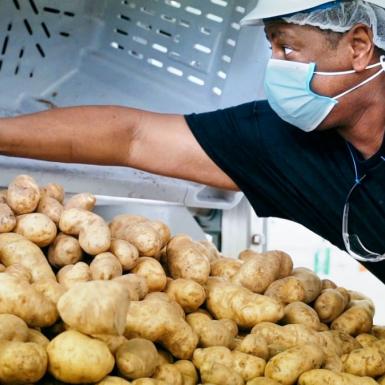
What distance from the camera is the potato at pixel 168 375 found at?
1147 millimetres

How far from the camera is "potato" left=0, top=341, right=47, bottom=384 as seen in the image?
0.99 m

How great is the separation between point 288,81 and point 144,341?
62cm

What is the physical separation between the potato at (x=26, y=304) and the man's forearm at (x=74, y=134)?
512mm

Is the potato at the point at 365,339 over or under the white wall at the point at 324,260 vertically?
over

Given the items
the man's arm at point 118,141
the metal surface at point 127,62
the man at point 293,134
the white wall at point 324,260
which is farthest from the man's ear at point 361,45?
the white wall at point 324,260

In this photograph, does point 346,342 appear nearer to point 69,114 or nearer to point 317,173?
point 317,173

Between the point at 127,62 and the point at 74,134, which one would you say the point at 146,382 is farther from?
the point at 127,62

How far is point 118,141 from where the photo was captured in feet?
5.69

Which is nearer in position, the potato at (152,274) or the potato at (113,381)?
the potato at (113,381)

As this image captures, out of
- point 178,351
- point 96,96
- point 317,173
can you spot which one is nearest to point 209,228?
point 96,96

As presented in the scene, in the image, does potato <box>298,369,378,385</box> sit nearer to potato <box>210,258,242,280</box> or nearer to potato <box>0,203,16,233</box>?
potato <box>210,258,242,280</box>

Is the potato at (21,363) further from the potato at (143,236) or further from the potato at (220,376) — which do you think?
the potato at (143,236)

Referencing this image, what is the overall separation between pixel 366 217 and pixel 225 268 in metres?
0.31

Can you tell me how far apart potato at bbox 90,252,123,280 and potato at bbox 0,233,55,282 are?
8 centimetres
